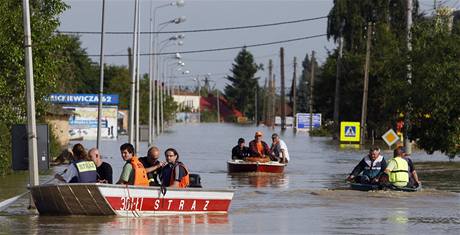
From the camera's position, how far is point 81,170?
20.1 m

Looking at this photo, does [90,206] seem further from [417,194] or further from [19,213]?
[417,194]

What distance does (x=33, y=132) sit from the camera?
851 inches

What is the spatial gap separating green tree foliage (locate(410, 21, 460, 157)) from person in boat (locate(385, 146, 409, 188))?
13489 mm

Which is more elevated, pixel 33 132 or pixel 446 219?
pixel 33 132

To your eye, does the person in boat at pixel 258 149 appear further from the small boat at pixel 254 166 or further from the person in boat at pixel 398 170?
the person in boat at pixel 398 170

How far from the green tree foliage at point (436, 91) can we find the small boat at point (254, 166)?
7.10m

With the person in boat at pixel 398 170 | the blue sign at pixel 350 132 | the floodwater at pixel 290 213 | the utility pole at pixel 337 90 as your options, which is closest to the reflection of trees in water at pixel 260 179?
the floodwater at pixel 290 213

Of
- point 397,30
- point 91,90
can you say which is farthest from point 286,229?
point 91,90

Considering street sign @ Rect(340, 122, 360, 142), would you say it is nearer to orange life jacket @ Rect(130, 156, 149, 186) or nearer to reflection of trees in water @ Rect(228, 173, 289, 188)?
reflection of trees in water @ Rect(228, 173, 289, 188)

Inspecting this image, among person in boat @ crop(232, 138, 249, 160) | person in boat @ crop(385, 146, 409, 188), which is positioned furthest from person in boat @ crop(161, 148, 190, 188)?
person in boat @ crop(232, 138, 249, 160)

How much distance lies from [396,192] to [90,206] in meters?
9.72

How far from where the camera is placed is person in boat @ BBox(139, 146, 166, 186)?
21.2m

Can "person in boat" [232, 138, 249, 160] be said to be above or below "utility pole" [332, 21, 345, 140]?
below

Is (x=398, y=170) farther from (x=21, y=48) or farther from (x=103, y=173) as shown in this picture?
(x=21, y=48)
